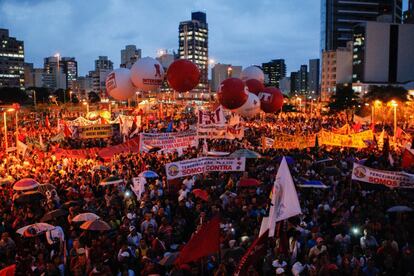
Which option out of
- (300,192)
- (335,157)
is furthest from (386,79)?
(300,192)

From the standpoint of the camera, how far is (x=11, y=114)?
5122 centimetres

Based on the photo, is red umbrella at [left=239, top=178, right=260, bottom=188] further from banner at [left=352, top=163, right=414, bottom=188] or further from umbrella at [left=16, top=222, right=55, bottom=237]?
umbrella at [left=16, top=222, right=55, bottom=237]

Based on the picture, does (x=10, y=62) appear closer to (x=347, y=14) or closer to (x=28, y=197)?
(x=347, y=14)

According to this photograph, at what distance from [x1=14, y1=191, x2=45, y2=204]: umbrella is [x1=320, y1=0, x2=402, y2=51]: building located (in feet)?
415

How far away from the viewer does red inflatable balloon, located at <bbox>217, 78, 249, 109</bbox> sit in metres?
19.3

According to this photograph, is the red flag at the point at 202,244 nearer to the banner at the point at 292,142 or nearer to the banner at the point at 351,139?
the banner at the point at 351,139

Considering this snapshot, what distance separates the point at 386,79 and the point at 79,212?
10134 cm

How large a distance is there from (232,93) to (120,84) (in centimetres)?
511

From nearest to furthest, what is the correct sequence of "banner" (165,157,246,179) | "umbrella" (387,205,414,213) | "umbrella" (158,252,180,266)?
"umbrella" (158,252,180,266) → "umbrella" (387,205,414,213) → "banner" (165,157,246,179)

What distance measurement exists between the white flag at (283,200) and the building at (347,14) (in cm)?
12982

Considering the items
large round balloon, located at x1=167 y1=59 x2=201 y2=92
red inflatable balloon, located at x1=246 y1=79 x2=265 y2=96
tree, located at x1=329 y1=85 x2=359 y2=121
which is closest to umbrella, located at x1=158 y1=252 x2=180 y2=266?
large round balloon, located at x1=167 y1=59 x2=201 y2=92

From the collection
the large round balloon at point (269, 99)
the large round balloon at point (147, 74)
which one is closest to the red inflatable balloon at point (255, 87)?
the large round balloon at point (269, 99)

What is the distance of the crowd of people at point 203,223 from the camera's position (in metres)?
8.48

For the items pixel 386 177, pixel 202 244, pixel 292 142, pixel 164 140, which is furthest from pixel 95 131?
pixel 202 244
